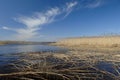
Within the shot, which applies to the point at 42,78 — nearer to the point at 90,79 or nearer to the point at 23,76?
the point at 23,76

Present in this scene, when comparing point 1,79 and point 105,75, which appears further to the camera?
point 105,75

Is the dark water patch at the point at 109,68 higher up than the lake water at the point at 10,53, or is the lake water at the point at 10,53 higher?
the lake water at the point at 10,53

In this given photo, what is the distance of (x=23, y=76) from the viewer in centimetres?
862

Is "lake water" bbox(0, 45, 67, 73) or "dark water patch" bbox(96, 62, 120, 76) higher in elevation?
"lake water" bbox(0, 45, 67, 73)

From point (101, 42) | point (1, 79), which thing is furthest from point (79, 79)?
point (101, 42)

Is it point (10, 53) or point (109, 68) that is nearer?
point (109, 68)

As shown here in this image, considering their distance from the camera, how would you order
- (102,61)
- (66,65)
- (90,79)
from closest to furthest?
(90,79)
(66,65)
(102,61)

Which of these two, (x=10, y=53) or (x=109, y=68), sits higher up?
(x=10, y=53)

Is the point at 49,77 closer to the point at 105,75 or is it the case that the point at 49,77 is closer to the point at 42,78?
the point at 42,78

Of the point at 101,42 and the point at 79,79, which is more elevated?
the point at 101,42

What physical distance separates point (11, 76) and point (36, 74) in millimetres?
1163

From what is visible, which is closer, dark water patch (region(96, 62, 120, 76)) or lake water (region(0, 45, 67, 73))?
dark water patch (region(96, 62, 120, 76))

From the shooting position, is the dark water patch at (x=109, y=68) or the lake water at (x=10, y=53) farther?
the lake water at (x=10, y=53)

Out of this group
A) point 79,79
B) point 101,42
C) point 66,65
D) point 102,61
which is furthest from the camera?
point 101,42
